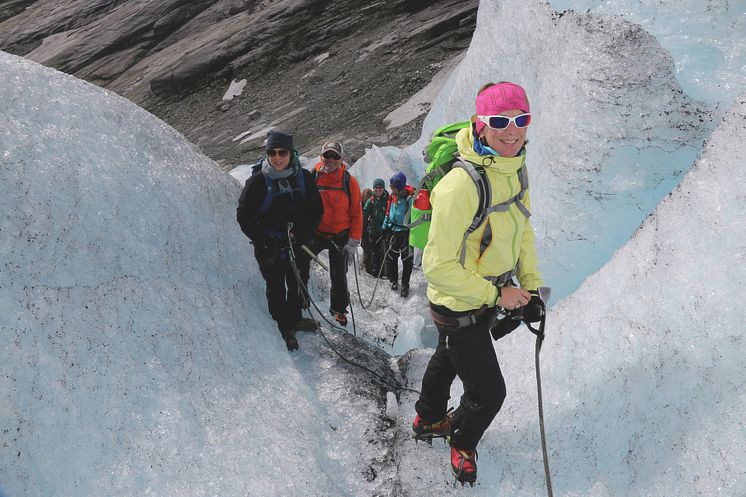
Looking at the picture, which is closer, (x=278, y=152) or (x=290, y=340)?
(x=278, y=152)

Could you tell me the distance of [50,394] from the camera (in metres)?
3.33

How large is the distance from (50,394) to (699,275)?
3995mm

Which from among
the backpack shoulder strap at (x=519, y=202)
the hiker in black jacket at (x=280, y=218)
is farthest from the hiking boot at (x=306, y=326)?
the backpack shoulder strap at (x=519, y=202)

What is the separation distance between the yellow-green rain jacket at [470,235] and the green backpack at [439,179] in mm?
35

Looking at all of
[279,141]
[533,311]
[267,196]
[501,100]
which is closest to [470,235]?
[533,311]

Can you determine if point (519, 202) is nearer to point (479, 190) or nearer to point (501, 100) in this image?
point (479, 190)

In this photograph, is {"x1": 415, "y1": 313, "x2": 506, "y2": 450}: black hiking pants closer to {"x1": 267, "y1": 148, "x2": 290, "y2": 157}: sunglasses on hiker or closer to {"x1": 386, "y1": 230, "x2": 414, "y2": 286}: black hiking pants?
{"x1": 267, "y1": 148, "x2": 290, "y2": 157}: sunglasses on hiker

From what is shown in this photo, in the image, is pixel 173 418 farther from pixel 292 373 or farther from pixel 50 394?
pixel 292 373

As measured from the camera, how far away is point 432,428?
149 inches

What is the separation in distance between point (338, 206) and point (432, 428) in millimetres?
3007

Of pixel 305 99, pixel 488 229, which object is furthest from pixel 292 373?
pixel 305 99

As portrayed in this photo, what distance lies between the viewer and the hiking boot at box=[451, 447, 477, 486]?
3.45 meters

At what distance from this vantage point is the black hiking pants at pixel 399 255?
28.8 feet

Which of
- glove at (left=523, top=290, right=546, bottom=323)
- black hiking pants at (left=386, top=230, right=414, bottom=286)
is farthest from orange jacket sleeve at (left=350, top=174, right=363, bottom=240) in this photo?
glove at (left=523, top=290, right=546, bottom=323)
